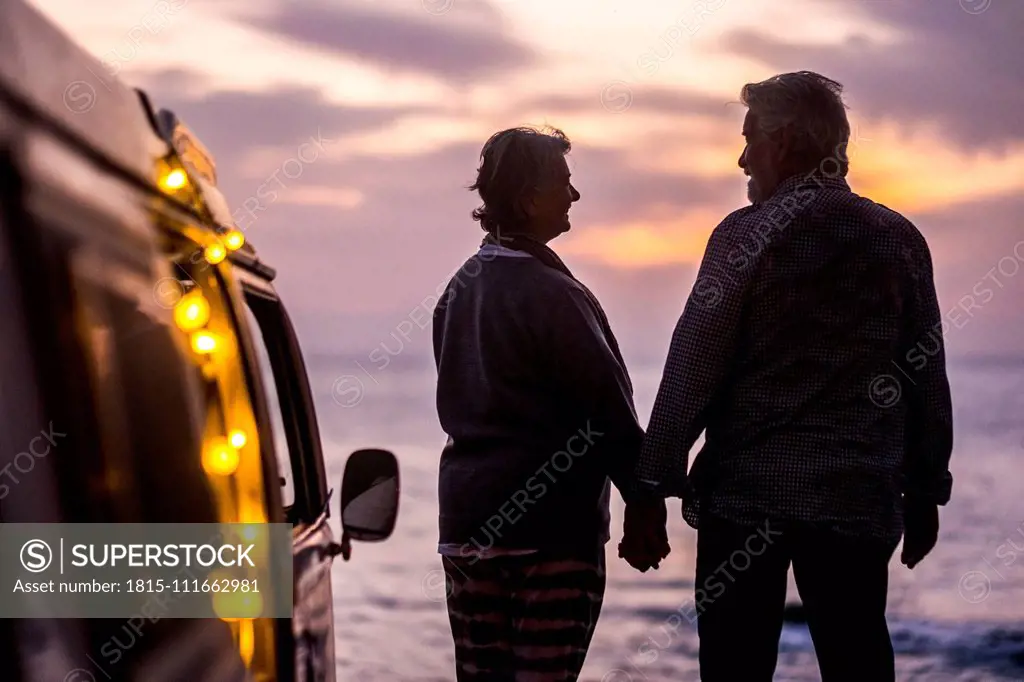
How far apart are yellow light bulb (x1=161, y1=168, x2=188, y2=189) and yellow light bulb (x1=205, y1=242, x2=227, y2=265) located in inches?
7.4

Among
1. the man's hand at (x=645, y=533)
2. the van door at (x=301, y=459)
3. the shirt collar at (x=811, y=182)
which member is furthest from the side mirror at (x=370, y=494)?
the shirt collar at (x=811, y=182)

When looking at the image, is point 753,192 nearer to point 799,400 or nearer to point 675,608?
point 799,400

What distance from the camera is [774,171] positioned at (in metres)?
3.19

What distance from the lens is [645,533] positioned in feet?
10.7

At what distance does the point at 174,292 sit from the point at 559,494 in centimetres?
157

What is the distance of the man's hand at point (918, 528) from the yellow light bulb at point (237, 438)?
5.46 ft

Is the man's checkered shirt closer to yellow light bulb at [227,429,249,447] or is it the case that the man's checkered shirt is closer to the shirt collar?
the shirt collar

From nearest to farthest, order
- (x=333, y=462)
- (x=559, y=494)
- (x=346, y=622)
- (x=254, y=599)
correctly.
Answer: (x=254, y=599), (x=559, y=494), (x=346, y=622), (x=333, y=462)

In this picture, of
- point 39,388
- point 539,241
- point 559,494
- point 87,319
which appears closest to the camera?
point 39,388

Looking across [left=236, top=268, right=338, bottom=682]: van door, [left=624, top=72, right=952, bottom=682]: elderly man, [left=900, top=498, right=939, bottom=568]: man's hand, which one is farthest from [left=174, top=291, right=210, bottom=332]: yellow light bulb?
[left=900, top=498, right=939, bottom=568]: man's hand

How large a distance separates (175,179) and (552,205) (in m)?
1.59

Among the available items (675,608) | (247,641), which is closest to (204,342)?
(247,641)

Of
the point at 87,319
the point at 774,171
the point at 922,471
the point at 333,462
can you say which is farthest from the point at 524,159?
the point at 333,462

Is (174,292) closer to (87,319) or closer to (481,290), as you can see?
(87,319)
